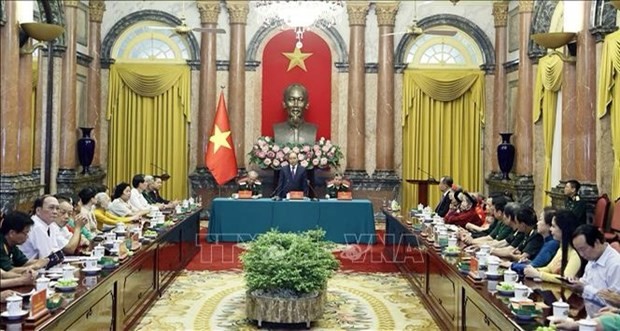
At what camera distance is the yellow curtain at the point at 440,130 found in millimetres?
12188

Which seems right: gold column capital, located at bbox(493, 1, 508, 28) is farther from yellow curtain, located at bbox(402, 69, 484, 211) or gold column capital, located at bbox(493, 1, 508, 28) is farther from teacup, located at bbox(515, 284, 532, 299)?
teacup, located at bbox(515, 284, 532, 299)

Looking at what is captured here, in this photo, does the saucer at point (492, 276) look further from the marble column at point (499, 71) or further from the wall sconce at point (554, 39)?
the marble column at point (499, 71)

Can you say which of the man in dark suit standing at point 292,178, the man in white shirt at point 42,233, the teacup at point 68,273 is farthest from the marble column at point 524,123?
the teacup at point 68,273

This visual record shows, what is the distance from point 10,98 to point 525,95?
7402 mm

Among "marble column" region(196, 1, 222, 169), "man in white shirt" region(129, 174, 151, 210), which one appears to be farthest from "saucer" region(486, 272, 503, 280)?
"marble column" region(196, 1, 222, 169)

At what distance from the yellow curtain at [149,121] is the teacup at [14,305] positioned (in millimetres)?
9317

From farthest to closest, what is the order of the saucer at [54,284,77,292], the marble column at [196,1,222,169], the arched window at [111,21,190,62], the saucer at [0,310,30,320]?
1. the arched window at [111,21,190,62]
2. the marble column at [196,1,222,169]
3. the saucer at [54,284,77,292]
4. the saucer at [0,310,30,320]

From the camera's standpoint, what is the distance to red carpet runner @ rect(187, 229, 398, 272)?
26.3ft

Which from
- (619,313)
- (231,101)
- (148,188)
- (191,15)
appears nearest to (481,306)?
(619,313)

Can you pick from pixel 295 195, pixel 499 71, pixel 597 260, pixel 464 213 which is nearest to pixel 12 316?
pixel 597 260

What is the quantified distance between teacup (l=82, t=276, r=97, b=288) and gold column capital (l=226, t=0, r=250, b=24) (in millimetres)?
8606

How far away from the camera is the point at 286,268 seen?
202 inches

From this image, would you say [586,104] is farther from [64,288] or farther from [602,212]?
[64,288]

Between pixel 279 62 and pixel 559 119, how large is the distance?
511 centimetres
